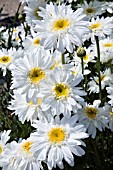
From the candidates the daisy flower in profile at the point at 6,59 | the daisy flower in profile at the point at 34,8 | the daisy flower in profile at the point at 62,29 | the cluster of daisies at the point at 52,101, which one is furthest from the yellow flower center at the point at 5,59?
the daisy flower in profile at the point at 62,29

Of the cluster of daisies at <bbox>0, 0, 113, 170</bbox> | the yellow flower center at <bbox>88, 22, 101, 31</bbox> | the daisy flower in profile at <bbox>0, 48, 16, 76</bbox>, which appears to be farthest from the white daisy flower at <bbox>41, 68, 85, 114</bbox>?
the daisy flower in profile at <bbox>0, 48, 16, 76</bbox>

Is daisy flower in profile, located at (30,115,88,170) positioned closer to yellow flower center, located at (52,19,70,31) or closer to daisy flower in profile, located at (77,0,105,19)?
yellow flower center, located at (52,19,70,31)

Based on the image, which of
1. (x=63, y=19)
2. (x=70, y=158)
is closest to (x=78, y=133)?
(x=70, y=158)

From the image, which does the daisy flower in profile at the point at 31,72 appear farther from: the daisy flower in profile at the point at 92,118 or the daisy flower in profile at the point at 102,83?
the daisy flower in profile at the point at 102,83

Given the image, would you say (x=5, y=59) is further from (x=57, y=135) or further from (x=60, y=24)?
(x=57, y=135)

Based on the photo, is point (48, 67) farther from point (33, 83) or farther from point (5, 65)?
point (5, 65)

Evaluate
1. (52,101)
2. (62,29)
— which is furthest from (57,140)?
(62,29)
